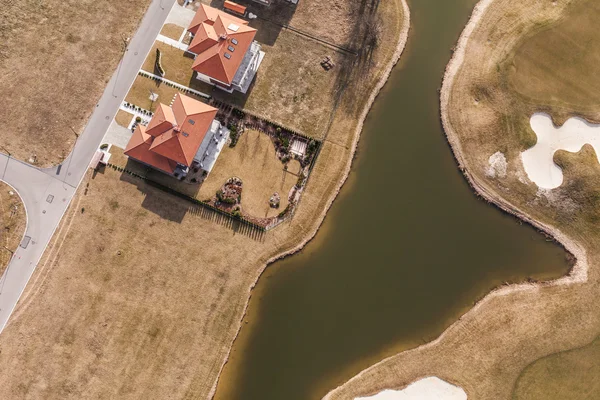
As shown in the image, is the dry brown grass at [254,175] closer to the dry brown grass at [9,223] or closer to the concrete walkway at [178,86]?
the concrete walkway at [178,86]

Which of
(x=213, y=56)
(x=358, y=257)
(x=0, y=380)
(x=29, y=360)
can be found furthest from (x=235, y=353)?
(x=213, y=56)

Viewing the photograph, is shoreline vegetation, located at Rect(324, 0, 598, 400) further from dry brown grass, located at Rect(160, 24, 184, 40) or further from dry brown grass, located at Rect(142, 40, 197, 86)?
dry brown grass, located at Rect(160, 24, 184, 40)

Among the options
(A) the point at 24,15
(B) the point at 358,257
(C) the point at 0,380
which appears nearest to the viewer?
(C) the point at 0,380

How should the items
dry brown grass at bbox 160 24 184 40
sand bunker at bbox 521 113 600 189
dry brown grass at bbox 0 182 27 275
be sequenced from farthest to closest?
dry brown grass at bbox 160 24 184 40, sand bunker at bbox 521 113 600 189, dry brown grass at bbox 0 182 27 275

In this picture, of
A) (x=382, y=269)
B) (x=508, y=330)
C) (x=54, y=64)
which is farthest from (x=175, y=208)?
(x=508, y=330)

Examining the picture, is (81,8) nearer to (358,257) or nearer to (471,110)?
(358,257)

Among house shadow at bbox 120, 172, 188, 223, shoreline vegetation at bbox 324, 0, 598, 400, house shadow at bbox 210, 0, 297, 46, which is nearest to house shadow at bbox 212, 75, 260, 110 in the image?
house shadow at bbox 210, 0, 297, 46
